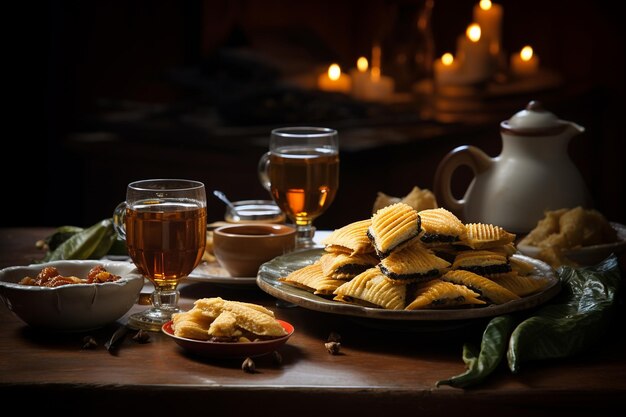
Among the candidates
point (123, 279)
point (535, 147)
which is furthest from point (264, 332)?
point (535, 147)

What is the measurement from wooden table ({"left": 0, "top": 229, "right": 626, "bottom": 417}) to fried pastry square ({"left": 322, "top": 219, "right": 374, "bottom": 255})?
5.8 inches

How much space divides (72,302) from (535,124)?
1082mm

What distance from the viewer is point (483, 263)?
4.96ft

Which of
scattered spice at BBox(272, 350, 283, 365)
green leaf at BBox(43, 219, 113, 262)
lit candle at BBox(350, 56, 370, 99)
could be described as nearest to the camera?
scattered spice at BBox(272, 350, 283, 365)

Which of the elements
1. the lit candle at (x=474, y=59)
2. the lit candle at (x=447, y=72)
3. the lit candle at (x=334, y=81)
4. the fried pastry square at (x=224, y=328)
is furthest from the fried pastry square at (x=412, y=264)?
the lit candle at (x=447, y=72)

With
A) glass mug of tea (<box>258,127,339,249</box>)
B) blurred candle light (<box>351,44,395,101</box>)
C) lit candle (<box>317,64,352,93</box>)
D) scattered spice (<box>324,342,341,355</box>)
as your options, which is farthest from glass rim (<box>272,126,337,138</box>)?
blurred candle light (<box>351,44,395,101</box>)

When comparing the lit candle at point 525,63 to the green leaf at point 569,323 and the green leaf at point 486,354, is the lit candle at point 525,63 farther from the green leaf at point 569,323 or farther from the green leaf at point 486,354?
the green leaf at point 486,354

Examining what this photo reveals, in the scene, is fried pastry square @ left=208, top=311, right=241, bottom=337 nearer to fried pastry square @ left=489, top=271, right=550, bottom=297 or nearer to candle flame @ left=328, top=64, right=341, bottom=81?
fried pastry square @ left=489, top=271, right=550, bottom=297

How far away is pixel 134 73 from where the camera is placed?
18.0 feet

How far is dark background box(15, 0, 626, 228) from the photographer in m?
3.71

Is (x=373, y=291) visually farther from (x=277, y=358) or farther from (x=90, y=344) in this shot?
(x=90, y=344)

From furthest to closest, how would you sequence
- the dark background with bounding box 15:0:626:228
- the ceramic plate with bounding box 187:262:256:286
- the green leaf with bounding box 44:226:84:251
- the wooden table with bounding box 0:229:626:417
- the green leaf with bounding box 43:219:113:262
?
the dark background with bounding box 15:0:626:228
the green leaf with bounding box 44:226:84:251
the green leaf with bounding box 43:219:113:262
the ceramic plate with bounding box 187:262:256:286
the wooden table with bounding box 0:229:626:417

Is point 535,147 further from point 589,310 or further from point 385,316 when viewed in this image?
point 385,316

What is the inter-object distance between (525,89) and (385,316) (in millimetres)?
3836
